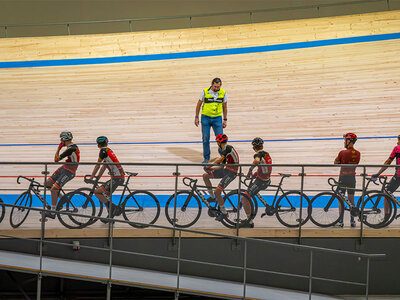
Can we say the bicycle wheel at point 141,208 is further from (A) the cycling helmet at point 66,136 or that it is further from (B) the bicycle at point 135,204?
(A) the cycling helmet at point 66,136

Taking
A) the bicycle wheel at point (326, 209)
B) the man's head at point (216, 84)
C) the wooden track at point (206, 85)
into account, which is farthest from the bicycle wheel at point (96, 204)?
the wooden track at point (206, 85)

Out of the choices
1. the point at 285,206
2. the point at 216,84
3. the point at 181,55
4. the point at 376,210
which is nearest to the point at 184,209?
the point at 285,206

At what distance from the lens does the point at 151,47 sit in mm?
12406

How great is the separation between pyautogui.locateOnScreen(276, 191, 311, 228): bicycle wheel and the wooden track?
3123mm

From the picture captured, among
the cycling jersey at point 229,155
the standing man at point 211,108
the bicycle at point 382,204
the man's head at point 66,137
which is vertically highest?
the standing man at point 211,108

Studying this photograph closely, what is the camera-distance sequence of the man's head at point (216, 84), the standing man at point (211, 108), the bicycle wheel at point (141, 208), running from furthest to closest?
1. the standing man at point (211, 108)
2. the man's head at point (216, 84)
3. the bicycle wheel at point (141, 208)

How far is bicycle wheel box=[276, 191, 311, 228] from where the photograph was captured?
18.5 ft

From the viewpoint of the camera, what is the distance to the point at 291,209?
5.69 m

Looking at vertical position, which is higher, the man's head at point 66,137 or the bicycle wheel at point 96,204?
the man's head at point 66,137

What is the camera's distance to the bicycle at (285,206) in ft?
18.4

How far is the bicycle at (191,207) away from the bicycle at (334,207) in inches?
30.5

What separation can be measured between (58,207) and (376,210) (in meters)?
3.33

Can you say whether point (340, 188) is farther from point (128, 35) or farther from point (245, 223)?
point (128, 35)

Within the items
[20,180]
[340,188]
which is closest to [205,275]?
[340,188]
